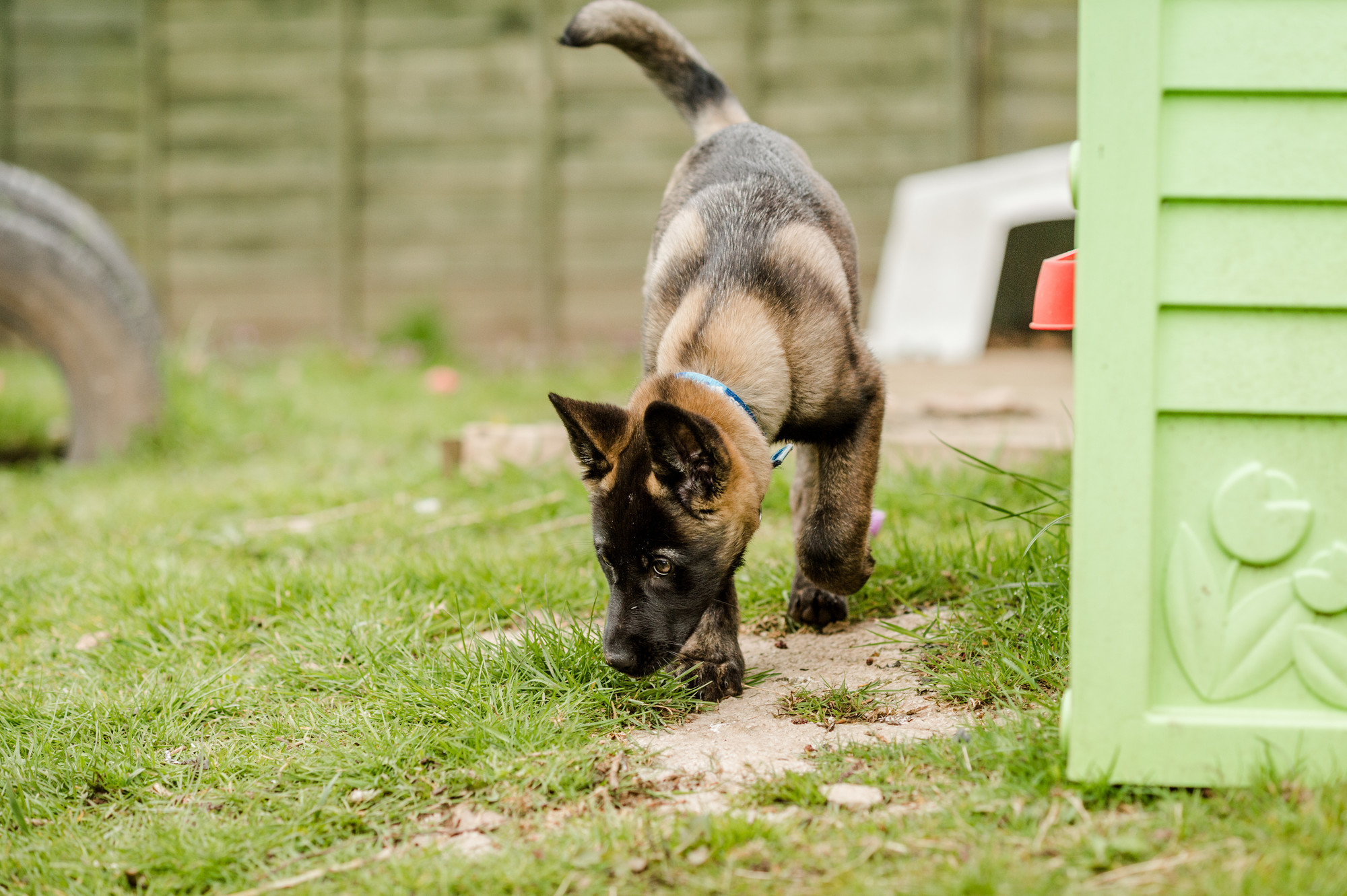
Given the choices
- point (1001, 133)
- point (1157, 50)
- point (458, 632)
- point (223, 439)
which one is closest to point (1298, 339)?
point (1157, 50)

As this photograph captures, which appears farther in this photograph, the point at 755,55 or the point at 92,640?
the point at 755,55

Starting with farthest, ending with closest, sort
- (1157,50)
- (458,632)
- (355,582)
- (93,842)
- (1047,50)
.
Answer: (1047,50), (355,582), (458,632), (93,842), (1157,50)

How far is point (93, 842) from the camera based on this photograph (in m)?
2.09

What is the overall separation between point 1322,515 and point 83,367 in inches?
212

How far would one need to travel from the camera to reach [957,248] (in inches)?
309

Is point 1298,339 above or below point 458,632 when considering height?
above

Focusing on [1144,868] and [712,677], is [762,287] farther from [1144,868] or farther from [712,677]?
[1144,868]

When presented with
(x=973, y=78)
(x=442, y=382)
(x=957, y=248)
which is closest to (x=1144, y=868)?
(x=442, y=382)

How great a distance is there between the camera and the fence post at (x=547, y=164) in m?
9.05

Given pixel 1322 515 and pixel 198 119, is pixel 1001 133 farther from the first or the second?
pixel 1322 515

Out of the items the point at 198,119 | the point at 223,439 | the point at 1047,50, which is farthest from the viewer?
the point at 198,119

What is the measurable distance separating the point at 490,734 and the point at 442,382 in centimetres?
488

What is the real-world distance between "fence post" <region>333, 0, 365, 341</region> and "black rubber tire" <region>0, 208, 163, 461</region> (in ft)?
12.2

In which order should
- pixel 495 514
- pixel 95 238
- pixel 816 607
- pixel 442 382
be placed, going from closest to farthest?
pixel 816 607, pixel 495 514, pixel 95 238, pixel 442 382
